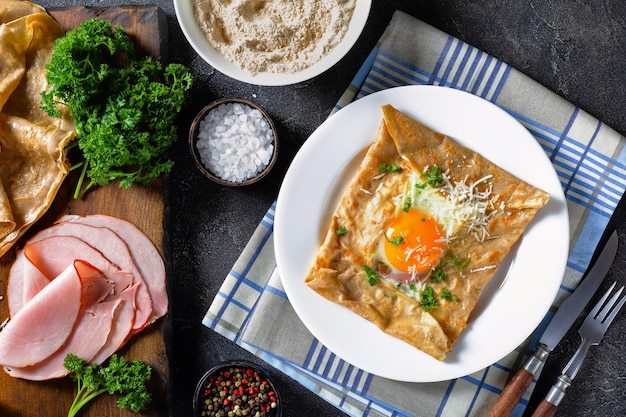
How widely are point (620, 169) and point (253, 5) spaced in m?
2.54

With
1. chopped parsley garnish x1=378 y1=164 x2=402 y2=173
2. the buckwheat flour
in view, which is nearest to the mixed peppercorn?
chopped parsley garnish x1=378 y1=164 x2=402 y2=173

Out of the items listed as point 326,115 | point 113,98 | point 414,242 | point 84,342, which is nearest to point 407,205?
point 414,242

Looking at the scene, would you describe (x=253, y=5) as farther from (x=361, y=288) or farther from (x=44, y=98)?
(x=361, y=288)

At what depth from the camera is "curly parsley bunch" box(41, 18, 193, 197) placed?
3.73 meters

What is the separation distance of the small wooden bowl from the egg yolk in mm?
887

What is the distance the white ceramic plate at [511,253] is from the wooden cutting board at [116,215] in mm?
975

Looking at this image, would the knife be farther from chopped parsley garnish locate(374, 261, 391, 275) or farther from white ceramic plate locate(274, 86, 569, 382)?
chopped parsley garnish locate(374, 261, 391, 275)

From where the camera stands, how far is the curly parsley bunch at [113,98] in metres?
3.73

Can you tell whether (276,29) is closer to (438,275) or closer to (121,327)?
(438,275)

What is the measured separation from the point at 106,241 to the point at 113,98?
37.4 inches

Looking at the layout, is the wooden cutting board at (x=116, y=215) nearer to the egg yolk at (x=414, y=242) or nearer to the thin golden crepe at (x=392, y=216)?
the thin golden crepe at (x=392, y=216)

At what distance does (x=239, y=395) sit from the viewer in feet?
13.4

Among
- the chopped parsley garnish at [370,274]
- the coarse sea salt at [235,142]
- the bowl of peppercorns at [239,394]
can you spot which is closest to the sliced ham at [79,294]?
the bowl of peppercorns at [239,394]

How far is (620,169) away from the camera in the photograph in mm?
3992
